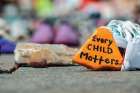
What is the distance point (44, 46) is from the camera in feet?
11.8

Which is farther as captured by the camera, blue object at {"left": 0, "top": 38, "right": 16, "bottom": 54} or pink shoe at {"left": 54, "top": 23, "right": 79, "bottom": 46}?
pink shoe at {"left": 54, "top": 23, "right": 79, "bottom": 46}

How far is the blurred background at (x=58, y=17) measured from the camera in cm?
627

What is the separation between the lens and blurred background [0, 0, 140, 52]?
6.27 m

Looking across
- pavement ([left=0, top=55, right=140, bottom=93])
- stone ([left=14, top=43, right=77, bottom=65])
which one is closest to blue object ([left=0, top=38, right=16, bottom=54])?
stone ([left=14, top=43, right=77, bottom=65])

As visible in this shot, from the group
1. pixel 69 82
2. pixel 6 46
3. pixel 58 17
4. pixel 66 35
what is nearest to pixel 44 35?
pixel 66 35

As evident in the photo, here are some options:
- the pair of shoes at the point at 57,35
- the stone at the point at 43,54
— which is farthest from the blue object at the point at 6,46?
the stone at the point at 43,54

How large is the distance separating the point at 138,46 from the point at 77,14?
4.13 m

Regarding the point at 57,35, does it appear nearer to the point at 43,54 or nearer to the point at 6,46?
the point at 6,46

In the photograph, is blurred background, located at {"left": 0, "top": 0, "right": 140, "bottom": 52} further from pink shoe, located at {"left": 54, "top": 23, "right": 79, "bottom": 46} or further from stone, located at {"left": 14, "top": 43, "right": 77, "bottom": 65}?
stone, located at {"left": 14, "top": 43, "right": 77, "bottom": 65}

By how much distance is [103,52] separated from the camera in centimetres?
308

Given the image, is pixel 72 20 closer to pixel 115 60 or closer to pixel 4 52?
pixel 4 52

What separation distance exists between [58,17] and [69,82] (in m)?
4.60

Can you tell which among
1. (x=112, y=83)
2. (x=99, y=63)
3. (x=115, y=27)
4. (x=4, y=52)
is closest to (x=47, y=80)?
(x=112, y=83)

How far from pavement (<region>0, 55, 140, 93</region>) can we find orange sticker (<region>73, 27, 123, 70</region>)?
2.4 inches
